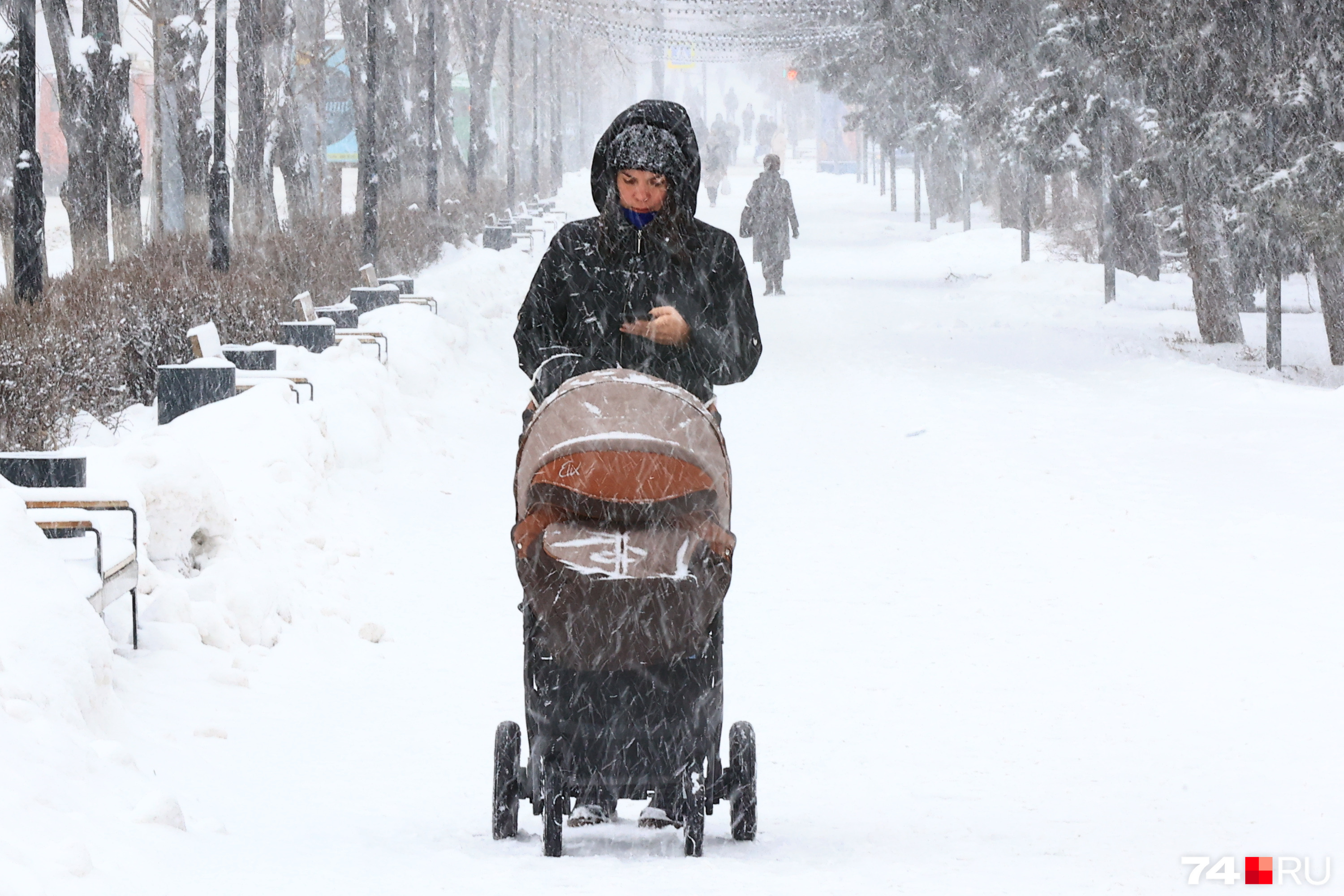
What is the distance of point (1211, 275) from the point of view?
1950cm

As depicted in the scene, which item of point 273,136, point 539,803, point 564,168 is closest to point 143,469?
point 539,803

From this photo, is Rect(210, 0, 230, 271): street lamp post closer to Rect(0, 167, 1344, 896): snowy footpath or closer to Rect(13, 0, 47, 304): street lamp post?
Rect(0, 167, 1344, 896): snowy footpath

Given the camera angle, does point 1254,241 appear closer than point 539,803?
No

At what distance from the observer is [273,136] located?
32.8 m

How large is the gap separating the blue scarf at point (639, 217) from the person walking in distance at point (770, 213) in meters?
20.7

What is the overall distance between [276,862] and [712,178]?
6180 centimetres

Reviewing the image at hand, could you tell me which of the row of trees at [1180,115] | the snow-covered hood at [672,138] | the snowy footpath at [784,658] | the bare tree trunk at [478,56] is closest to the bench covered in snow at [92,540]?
the snowy footpath at [784,658]

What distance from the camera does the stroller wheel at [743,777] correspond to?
4762mm

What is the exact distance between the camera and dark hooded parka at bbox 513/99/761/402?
472 cm

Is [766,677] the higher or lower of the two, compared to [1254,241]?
lower

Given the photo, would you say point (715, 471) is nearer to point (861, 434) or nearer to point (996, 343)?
point (861, 434)

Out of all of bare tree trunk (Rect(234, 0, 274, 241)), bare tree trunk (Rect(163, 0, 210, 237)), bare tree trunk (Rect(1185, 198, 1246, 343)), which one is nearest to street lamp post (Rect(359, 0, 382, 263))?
bare tree trunk (Rect(234, 0, 274, 241))

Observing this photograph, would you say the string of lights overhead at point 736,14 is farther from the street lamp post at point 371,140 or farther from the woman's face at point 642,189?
the woman's face at point 642,189

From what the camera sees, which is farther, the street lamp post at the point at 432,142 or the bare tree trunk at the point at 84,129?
the street lamp post at the point at 432,142
